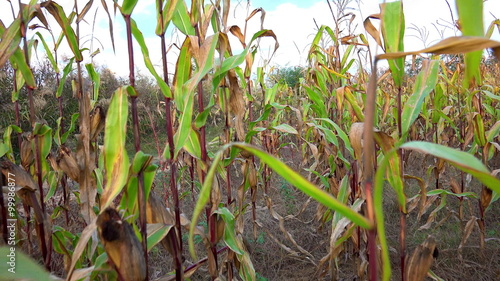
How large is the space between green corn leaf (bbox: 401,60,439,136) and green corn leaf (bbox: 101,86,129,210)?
2.59 feet

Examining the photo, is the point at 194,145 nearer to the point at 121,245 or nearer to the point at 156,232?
the point at 156,232

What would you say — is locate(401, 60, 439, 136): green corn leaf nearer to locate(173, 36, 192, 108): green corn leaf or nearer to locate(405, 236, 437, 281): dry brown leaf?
locate(405, 236, 437, 281): dry brown leaf

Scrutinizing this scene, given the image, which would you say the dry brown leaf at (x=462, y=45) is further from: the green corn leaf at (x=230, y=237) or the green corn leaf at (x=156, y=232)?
the green corn leaf at (x=230, y=237)

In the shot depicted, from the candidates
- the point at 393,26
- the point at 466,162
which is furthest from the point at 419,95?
the point at 466,162

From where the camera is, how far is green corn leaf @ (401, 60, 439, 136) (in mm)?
958

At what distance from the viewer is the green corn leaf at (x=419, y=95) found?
37.7 inches

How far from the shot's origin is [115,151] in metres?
0.71

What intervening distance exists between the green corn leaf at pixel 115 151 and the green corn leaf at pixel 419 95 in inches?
31.1

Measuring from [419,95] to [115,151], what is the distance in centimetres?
87

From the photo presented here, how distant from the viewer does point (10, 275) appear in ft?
1.13

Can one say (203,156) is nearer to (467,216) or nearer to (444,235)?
(444,235)

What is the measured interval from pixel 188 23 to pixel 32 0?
472 millimetres

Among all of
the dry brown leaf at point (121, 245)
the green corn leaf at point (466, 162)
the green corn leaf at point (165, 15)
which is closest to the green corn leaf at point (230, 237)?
the dry brown leaf at point (121, 245)

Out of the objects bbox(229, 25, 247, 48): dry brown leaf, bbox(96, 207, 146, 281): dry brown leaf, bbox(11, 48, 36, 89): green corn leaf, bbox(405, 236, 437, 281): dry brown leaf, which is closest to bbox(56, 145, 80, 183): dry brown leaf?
bbox(11, 48, 36, 89): green corn leaf
